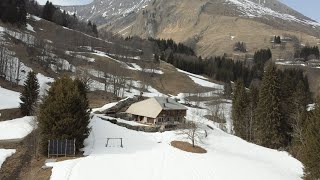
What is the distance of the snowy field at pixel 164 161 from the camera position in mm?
37875

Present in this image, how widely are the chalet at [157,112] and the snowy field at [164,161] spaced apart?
695cm

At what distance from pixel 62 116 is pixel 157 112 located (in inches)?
908

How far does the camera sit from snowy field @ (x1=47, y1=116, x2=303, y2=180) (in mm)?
37875

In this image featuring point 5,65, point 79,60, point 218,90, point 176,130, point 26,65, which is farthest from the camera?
point 218,90

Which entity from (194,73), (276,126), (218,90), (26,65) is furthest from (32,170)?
(194,73)

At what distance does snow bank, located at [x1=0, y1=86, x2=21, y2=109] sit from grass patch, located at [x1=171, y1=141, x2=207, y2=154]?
2869cm

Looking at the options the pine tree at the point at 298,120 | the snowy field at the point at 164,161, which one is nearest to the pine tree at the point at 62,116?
the snowy field at the point at 164,161

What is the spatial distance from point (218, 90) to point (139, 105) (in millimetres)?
69064

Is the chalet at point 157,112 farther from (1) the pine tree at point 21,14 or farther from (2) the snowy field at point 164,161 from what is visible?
(1) the pine tree at point 21,14

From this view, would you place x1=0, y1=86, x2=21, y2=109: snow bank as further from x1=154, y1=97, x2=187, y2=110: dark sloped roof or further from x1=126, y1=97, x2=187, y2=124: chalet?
x1=154, y1=97, x2=187, y2=110: dark sloped roof

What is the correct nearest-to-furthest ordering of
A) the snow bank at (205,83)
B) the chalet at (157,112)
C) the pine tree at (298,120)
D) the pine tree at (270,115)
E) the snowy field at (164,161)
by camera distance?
the snowy field at (164,161), the pine tree at (298,120), the chalet at (157,112), the pine tree at (270,115), the snow bank at (205,83)

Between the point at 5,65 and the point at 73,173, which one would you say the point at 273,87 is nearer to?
the point at 73,173

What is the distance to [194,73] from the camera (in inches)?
6403

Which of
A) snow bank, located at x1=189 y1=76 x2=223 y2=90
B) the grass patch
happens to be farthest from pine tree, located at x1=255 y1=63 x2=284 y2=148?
snow bank, located at x1=189 y1=76 x2=223 y2=90
